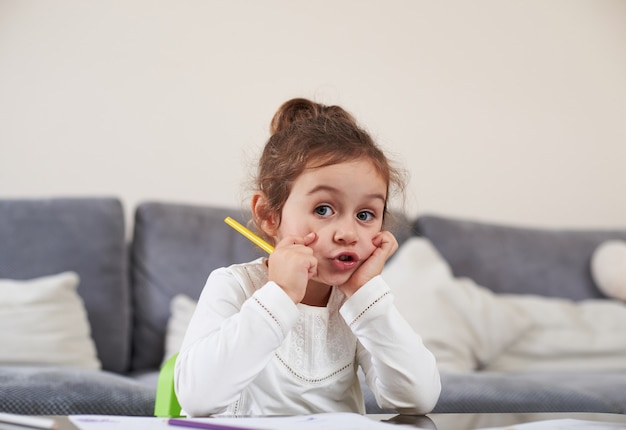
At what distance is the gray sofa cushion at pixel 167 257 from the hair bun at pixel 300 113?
3.84ft

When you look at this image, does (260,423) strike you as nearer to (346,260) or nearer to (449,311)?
(346,260)

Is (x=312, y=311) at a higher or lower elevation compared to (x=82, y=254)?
higher

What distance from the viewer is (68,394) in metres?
1.38

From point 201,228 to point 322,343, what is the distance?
54.1 inches

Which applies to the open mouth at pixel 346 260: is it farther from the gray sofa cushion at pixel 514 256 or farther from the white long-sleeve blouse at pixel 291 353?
the gray sofa cushion at pixel 514 256

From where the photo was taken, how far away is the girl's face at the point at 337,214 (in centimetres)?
86

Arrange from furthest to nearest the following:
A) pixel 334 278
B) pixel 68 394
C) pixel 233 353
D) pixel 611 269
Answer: pixel 611 269
pixel 68 394
pixel 334 278
pixel 233 353

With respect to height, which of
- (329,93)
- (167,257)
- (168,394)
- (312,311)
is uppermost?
(329,93)

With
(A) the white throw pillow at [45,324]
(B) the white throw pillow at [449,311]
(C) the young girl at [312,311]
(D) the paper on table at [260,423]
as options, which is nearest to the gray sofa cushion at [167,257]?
(A) the white throw pillow at [45,324]

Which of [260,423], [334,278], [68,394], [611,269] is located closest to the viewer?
[260,423]

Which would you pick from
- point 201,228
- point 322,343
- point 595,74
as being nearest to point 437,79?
point 595,74

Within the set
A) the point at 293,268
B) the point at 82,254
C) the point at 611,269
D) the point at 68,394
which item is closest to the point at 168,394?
the point at 293,268

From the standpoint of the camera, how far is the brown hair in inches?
35.8

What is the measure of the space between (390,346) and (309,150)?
25 cm
